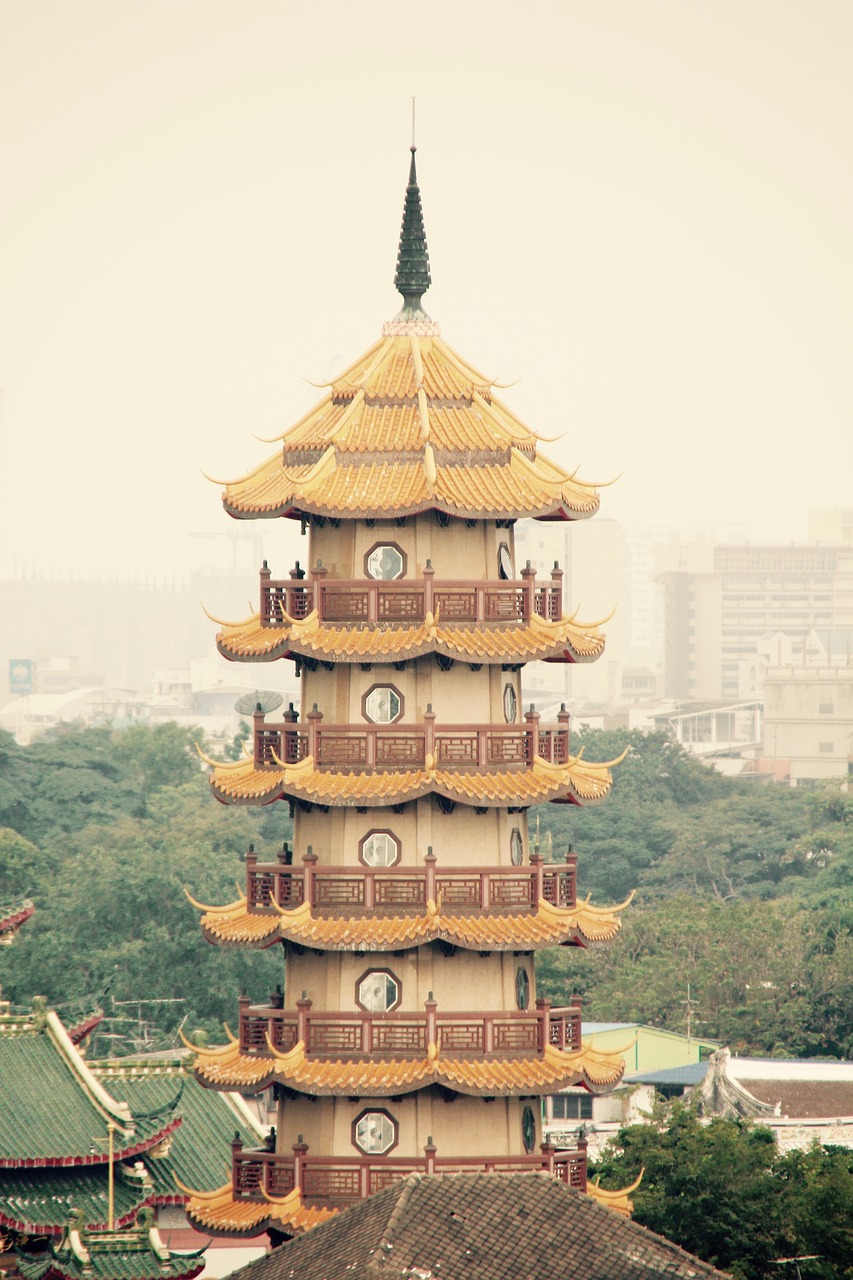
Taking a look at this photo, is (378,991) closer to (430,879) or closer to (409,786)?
(430,879)

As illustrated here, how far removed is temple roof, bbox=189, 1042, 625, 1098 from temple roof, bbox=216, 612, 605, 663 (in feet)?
18.8

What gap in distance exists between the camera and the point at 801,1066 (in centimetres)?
9238

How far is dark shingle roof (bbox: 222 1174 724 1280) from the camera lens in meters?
43.8

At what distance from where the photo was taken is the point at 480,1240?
44.3 meters

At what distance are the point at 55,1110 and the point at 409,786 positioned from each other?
13.4 m

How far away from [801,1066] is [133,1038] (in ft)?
69.9

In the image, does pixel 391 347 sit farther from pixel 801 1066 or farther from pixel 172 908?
pixel 172 908

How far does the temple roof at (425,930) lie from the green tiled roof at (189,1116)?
1272 cm

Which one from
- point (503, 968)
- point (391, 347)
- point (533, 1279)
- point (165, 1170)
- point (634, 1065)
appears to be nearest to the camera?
point (533, 1279)

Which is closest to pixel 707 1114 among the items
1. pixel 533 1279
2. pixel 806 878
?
pixel 533 1279

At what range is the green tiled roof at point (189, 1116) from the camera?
211ft

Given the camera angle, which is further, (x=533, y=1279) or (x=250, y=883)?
(x=250, y=883)

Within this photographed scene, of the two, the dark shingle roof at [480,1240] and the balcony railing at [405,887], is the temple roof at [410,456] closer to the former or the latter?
the balcony railing at [405,887]

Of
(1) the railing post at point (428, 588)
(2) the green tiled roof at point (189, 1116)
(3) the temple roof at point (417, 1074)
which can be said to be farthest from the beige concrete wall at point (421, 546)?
(2) the green tiled roof at point (189, 1116)
